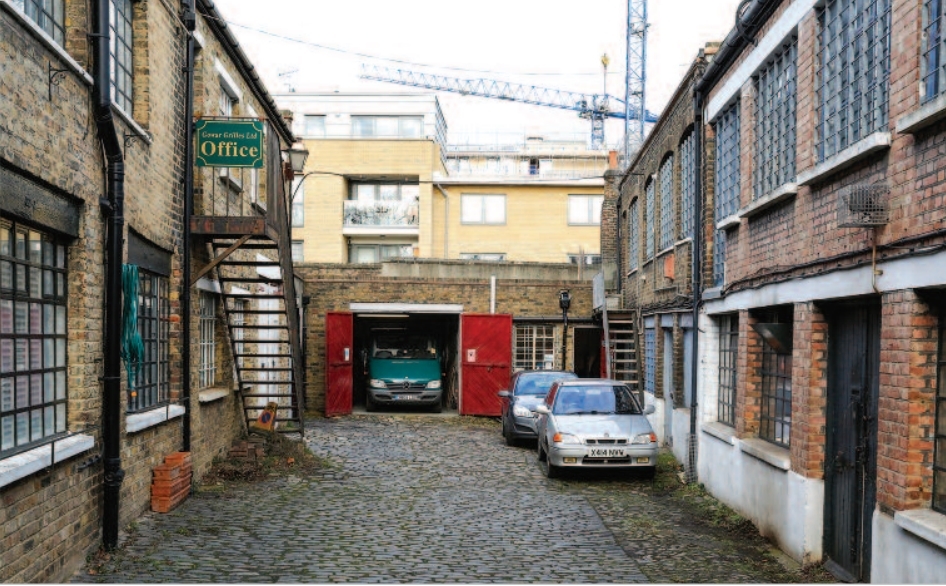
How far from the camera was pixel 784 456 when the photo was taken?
31.2ft

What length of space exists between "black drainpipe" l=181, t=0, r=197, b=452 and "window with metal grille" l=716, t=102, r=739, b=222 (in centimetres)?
712

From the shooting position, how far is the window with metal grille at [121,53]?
30.9 ft

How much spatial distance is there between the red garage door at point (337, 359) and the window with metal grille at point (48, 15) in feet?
53.4

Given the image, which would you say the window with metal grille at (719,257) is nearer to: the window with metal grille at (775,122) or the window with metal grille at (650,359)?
the window with metal grille at (775,122)

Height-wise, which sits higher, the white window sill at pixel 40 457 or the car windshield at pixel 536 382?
the white window sill at pixel 40 457

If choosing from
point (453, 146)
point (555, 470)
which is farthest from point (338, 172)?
point (555, 470)

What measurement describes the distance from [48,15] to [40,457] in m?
3.66

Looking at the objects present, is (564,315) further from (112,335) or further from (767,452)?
(112,335)

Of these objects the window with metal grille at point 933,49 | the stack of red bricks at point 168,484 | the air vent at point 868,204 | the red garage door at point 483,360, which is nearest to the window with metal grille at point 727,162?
the air vent at point 868,204

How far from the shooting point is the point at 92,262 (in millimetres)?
8219

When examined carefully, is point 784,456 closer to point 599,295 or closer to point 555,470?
point 555,470

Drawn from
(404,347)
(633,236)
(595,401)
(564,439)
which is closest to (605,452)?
(564,439)

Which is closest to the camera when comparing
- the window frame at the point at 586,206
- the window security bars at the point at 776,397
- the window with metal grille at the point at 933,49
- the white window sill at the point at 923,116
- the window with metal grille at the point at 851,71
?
the white window sill at the point at 923,116

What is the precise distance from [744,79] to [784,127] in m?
1.67
